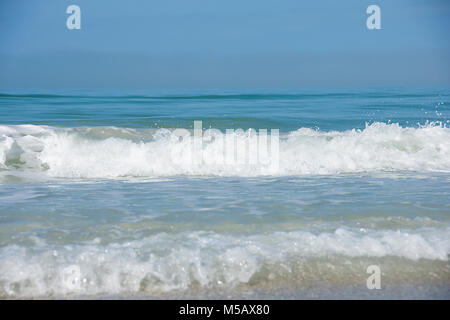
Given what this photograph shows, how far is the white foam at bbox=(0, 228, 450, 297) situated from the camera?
3.22 metres

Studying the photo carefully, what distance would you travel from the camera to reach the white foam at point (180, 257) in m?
3.22

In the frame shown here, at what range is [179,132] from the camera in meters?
11.8

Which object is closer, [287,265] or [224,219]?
[287,265]

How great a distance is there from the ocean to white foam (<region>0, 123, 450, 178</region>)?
0.12 feet

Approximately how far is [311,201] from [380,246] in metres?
1.55

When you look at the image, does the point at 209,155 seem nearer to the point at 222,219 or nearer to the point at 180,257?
the point at 222,219

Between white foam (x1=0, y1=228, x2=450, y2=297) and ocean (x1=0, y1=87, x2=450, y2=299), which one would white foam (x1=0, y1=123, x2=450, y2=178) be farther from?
white foam (x1=0, y1=228, x2=450, y2=297)

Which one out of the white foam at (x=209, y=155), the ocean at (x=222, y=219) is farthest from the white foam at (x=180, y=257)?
the white foam at (x=209, y=155)

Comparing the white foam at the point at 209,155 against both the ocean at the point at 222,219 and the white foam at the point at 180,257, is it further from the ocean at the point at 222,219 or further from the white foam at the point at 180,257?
the white foam at the point at 180,257

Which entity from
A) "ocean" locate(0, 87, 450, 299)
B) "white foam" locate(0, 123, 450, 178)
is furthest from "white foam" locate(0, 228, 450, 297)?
"white foam" locate(0, 123, 450, 178)

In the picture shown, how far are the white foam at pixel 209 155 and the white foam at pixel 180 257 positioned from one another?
12.3 feet

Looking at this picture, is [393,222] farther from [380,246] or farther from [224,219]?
[224,219]

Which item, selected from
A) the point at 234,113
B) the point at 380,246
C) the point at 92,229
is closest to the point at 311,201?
the point at 380,246

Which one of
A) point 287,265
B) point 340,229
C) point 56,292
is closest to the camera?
point 56,292
